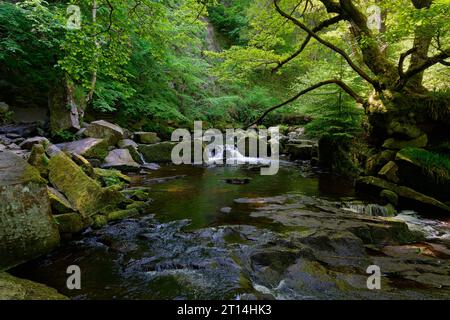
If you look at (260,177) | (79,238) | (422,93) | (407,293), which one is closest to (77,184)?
(79,238)

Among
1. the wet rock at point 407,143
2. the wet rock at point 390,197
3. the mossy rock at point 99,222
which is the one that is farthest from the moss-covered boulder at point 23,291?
the wet rock at point 407,143

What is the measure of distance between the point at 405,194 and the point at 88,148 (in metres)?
8.41

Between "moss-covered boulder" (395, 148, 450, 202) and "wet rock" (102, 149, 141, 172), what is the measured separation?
7.35 meters

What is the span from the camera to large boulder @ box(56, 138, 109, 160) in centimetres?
828

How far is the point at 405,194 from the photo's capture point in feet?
20.5

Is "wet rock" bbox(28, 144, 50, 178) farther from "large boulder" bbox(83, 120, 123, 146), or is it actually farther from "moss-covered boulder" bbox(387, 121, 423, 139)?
"moss-covered boulder" bbox(387, 121, 423, 139)

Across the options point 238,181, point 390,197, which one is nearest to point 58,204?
point 238,181

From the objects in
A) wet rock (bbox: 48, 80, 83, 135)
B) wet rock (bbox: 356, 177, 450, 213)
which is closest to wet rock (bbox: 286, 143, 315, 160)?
wet rock (bbox: 356, 177, 450, 213)

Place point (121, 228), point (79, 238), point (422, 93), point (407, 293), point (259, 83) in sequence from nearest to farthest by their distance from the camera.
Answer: point (407, 293), point (79, 238), point (121, 228), point (422, 93), point (259, 83)

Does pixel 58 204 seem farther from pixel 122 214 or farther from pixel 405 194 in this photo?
pixel 405 194
